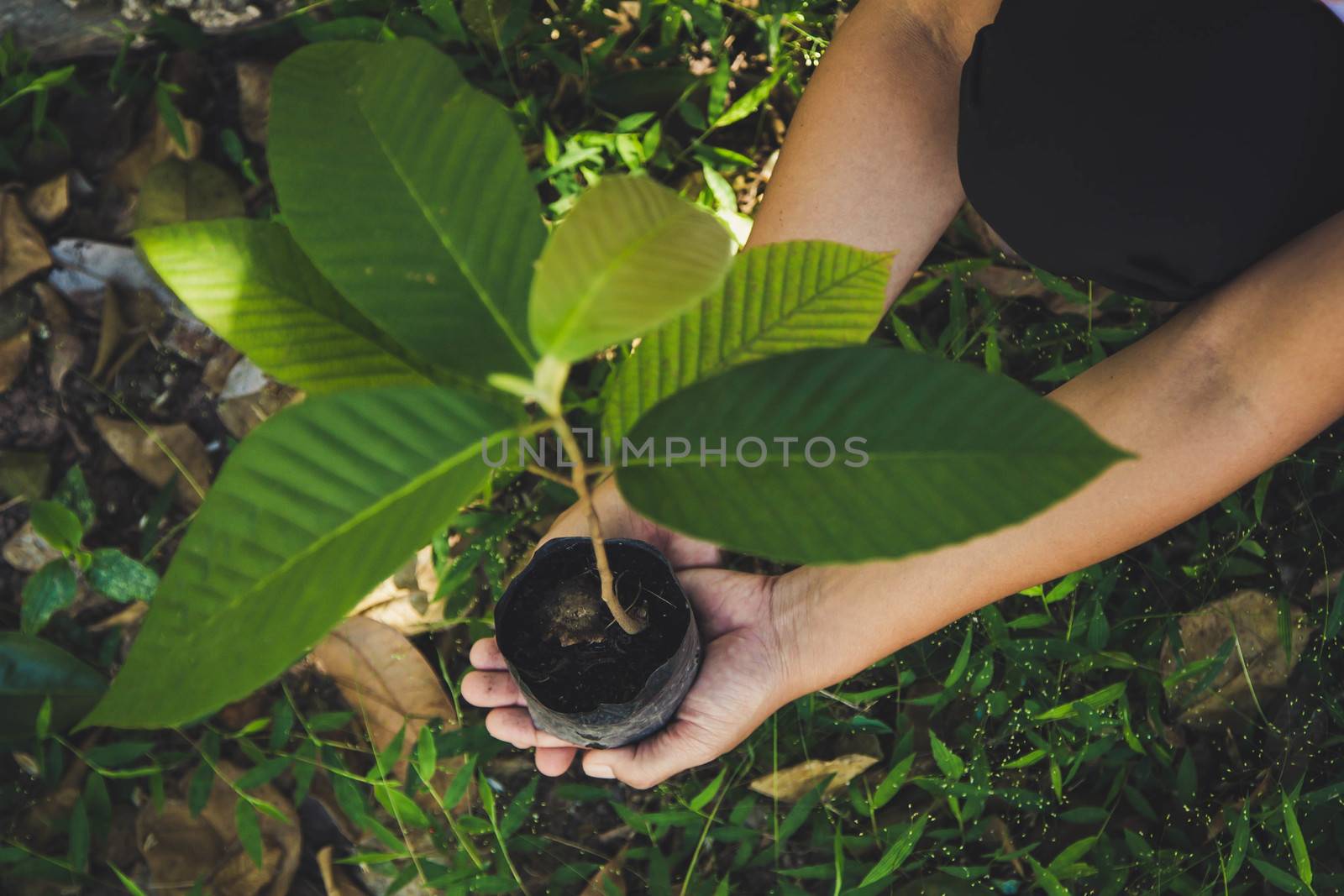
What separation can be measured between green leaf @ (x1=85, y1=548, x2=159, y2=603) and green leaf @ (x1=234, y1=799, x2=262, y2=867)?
32cm

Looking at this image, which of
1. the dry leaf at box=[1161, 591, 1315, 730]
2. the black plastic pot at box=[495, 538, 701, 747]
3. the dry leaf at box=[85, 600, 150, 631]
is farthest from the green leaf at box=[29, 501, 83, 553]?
the dry leaf at box=[1161, 591, 1315, 730]

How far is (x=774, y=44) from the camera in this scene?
1.39 meters

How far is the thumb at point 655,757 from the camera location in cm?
100

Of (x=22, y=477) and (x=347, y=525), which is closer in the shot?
(x=347, y=525)

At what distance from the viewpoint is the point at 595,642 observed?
0.86 m

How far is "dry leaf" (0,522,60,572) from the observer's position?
141 centimetres

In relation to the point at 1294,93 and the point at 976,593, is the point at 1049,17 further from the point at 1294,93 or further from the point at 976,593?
the point at 976,593

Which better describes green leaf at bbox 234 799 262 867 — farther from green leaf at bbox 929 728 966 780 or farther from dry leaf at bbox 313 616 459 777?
green leaf at bbox 929 728 966 780

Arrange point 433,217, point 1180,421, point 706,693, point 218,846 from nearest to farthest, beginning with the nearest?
point 433,217 < point 1180,421 < point 706,693 < point 218,846

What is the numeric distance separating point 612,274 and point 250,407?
1232 mm

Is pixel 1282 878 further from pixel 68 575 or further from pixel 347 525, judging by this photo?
pixel 68 575

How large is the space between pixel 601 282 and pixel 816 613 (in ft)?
2.25

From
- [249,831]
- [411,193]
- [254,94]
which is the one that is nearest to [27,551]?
[249,831]

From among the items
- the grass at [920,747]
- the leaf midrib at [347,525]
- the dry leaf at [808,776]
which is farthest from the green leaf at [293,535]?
the dry leaf at [808,776]
